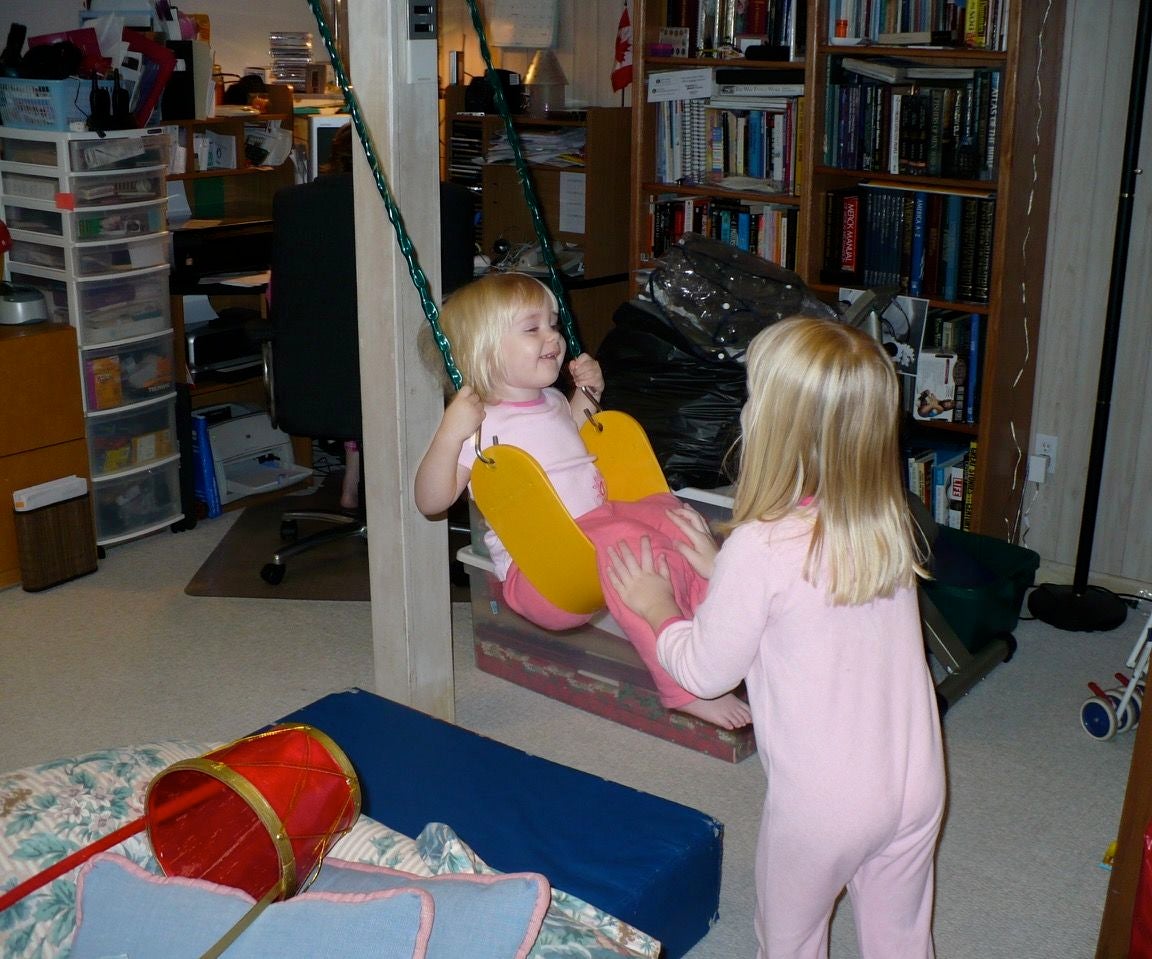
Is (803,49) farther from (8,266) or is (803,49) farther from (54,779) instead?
(54,779)

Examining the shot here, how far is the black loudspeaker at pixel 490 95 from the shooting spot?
4613 mm

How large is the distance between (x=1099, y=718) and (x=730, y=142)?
206cm

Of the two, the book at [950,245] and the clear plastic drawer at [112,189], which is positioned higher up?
the clear plastic drawer at [112,189]

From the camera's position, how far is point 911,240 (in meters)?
3.67

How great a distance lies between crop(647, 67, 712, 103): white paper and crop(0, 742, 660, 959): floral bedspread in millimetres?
2817

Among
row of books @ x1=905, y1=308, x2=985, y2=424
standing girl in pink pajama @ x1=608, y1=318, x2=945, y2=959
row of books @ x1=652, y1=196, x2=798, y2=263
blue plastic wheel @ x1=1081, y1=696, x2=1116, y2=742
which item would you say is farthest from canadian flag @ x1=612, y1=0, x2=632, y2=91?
standing girl in pink pajama @ x1=608, y1=318, x2=945, y2=959

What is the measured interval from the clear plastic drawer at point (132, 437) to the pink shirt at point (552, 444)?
6.92 ft

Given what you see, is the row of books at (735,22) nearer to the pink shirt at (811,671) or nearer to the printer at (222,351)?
the printer at (222,351)

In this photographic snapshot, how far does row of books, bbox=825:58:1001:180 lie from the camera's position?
346cm

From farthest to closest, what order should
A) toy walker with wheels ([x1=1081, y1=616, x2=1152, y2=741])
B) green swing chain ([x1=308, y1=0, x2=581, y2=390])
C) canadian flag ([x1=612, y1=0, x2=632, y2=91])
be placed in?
canadian flag ([x1=612, y1=0, x2=632, y2=91]), toy walker with wheels ([x1=1081, y1=616, x2=1152, y2=741]), green swing chain ([x1=308, y1=0, x2=581, y2=390])

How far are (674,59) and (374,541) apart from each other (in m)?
2.11

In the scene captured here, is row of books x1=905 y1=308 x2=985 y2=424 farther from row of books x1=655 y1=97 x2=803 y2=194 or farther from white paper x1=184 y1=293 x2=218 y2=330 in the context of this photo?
white paper x1=184 y1=293 x2=218 y2=330

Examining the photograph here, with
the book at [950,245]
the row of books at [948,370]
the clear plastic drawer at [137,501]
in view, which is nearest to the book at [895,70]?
the book at [950,245]

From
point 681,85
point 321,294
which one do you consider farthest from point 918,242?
→ point 321,294
